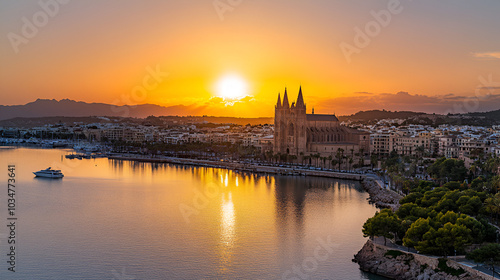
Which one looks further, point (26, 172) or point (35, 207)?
point (26, 172)

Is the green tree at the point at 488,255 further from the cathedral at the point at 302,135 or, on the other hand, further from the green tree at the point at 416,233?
the cathedral at the point at 302,135

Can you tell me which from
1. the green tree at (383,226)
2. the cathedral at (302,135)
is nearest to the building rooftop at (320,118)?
the cathedral at (302,135)

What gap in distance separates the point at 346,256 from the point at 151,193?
47.8ft

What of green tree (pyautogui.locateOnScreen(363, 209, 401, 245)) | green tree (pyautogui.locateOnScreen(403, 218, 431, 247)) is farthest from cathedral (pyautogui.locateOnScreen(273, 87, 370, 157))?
green tree (pyautogui.locateOnScreen(403, 218, 431, 247))

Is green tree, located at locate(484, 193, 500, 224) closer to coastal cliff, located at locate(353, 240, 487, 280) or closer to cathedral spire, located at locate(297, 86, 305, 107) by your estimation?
coastal cliff, located at locate(353, 240, 487, 280)

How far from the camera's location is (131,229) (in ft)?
Result: 61.5

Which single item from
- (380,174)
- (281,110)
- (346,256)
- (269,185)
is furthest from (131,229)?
(281,110)

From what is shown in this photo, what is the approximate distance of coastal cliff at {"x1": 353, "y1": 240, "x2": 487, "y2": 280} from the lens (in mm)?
12359

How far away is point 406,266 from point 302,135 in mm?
30963

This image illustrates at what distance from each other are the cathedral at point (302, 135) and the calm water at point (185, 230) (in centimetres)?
1222

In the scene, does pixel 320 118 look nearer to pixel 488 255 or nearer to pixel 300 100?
pixel 300 100

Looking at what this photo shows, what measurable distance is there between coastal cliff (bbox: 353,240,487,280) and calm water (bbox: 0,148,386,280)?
1.56 feet

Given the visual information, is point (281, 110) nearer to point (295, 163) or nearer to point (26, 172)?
point (295, 163)

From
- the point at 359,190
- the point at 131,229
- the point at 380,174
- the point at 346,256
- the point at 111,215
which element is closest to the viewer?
the point at 346,256
